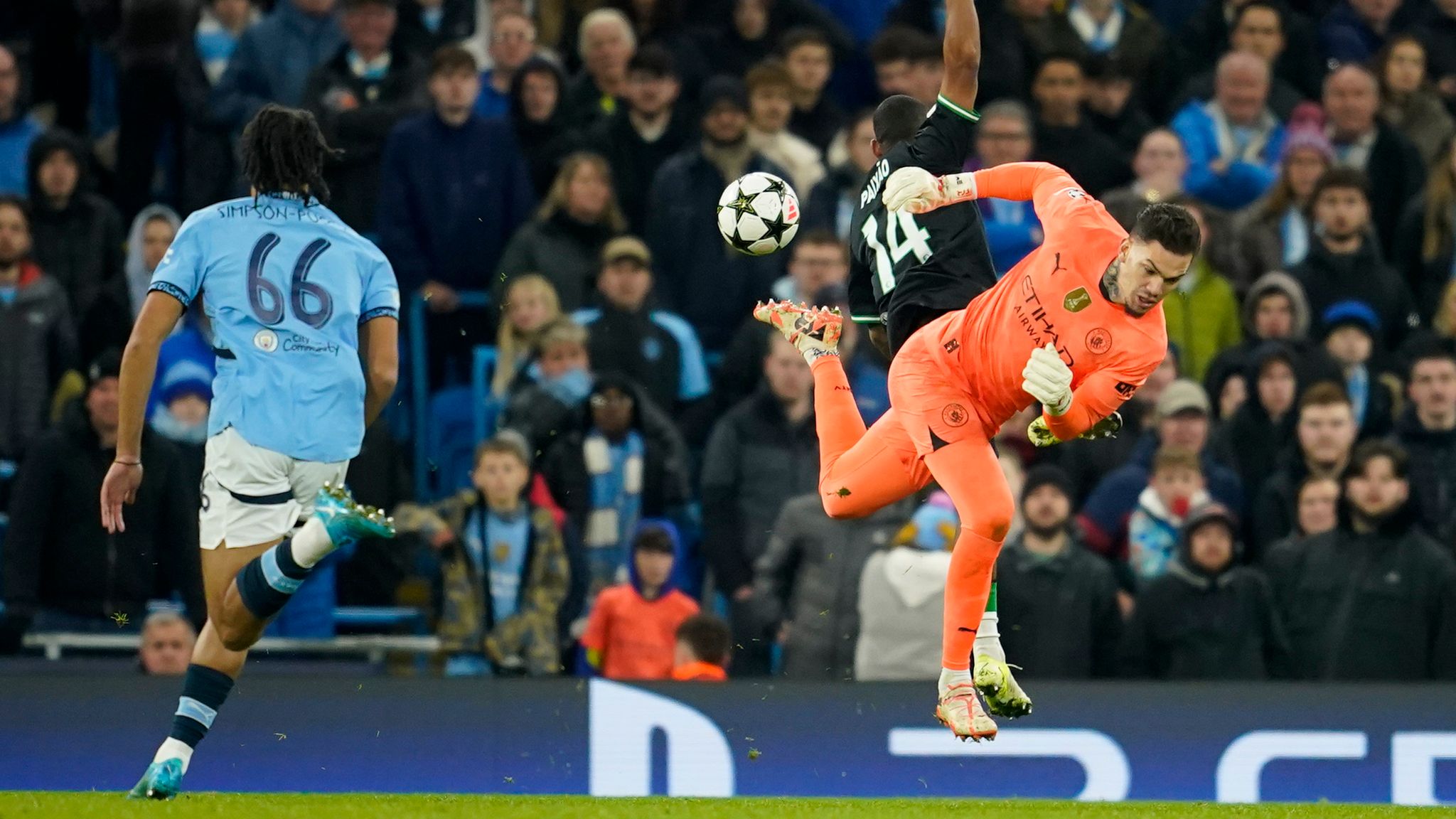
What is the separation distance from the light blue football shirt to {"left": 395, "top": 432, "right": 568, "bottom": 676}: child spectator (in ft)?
9.55

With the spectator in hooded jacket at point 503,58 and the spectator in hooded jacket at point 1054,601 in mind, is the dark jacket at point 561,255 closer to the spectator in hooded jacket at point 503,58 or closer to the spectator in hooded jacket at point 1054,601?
the spectator in hooded jacket at point 503,58

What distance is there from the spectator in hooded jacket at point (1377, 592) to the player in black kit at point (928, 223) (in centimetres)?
285

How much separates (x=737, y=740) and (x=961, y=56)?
3535 mm

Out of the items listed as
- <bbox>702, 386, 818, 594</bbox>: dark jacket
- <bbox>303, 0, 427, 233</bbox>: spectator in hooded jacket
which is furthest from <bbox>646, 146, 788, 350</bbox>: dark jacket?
<bbox>303, 0, 427, 233</bbox>: spectator in hooded jacket

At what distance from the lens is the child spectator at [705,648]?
10.8 m

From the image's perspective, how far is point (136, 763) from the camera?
10367 mm

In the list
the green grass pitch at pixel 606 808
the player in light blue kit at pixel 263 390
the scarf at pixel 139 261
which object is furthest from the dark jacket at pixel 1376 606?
the scarf at pixel 139 261

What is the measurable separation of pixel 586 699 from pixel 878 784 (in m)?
1.41

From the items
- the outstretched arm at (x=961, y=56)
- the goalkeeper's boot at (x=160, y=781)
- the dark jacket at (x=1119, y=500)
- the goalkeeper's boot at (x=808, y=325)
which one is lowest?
the goalkeeper's boot at (x=160, y=781)

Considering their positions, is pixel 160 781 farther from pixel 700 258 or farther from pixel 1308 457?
pixel 1308 457

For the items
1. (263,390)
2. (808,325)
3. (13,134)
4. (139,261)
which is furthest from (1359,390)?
(13,134)

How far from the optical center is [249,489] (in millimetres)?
8211

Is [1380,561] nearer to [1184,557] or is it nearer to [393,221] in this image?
[1184,557]

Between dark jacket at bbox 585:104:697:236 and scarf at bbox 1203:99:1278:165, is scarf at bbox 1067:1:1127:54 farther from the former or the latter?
dark jacket at bbox 585:104:697:236
